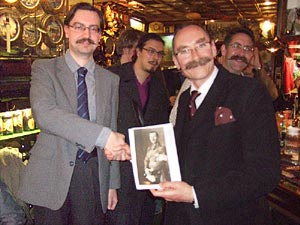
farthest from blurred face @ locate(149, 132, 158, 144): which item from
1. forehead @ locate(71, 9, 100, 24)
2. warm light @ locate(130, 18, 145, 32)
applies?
warm light @ locate(130, 18, 145, 32)

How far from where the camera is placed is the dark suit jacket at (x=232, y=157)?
4.77 ft

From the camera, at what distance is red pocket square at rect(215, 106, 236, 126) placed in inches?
60.0

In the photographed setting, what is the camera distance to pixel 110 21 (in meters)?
7.83

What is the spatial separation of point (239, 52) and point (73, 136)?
1890mm

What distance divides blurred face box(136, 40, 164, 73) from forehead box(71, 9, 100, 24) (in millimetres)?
1178

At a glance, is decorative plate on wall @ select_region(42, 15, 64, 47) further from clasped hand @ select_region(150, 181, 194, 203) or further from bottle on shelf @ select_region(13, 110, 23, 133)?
clasped hand @ select_region(150, 181, 194, 203)

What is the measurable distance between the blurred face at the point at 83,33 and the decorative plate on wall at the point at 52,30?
2390 mm

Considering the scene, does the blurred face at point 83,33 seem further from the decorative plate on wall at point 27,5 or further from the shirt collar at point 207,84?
the decorative plate on wall at point 27,5

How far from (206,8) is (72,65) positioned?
958 centimetres

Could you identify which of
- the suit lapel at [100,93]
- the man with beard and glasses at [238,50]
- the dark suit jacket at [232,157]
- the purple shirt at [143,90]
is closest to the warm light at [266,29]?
the man with beard and glasses at [238,50]

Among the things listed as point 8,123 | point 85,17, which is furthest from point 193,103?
point 8,123

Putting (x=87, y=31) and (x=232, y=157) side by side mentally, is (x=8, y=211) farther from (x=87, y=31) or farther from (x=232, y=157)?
(x=232, y=157)

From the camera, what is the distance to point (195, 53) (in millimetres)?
1681

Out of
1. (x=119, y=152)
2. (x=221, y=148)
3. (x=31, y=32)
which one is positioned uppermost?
(x=31, y=32)
